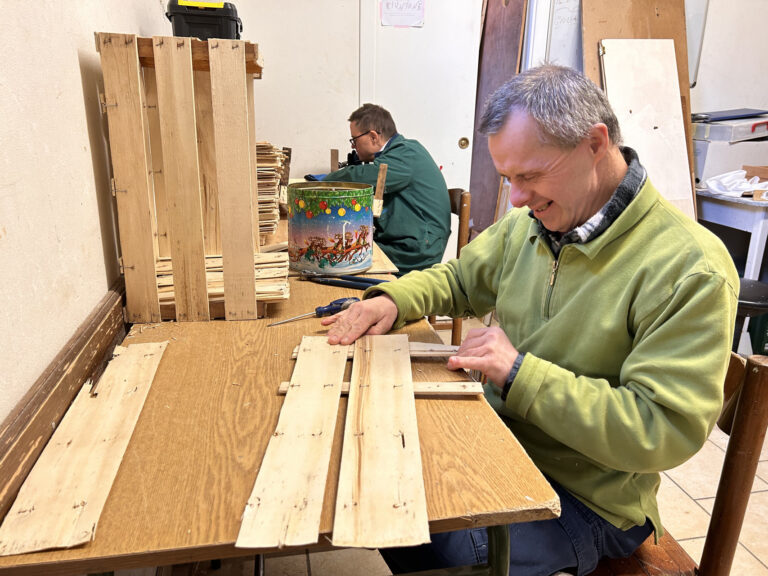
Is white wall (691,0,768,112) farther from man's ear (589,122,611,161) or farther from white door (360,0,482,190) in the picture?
man's ear (589,122,611,161)

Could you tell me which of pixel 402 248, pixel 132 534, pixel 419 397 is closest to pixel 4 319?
pixel 132 534

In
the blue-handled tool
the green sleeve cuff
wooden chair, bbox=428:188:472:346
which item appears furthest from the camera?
wooden chair, bbox=428:188:472:346

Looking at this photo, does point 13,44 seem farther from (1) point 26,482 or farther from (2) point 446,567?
(2) point 446,567

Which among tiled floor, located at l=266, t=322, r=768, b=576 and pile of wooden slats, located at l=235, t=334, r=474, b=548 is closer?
pile of wooden slats, located at l=235, t=334, r=474, b=548

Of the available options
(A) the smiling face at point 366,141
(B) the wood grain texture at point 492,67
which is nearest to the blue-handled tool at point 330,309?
(A) the smiling face at point 366,141

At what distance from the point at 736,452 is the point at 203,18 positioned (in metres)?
1.82

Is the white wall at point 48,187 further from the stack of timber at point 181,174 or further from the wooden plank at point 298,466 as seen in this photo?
the wooden plank at point 298,466

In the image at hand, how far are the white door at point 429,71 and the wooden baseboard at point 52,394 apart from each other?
270 cm

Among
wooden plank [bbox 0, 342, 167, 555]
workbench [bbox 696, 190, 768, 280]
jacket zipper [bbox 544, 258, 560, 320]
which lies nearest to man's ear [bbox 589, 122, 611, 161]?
jacket zipper [bbox 544, 258, 560, 320]

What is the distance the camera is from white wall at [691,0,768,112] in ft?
12.2

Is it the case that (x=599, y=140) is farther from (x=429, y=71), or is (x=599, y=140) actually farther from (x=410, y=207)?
(x=429, y=71)

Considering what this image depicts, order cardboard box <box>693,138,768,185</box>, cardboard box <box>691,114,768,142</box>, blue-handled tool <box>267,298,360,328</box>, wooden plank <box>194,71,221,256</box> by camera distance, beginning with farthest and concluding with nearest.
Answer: cardboard box <box>693,138,768,185</box> < cardboard box <box>691,114,768,142</box> < wooden plank <box>194,71,221,256</box> < blue-handled tool <box>267,298,360,328</box>

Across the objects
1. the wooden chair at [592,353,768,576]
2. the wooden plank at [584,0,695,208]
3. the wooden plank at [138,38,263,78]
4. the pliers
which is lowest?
the wooden chair at [592,353,768,576]

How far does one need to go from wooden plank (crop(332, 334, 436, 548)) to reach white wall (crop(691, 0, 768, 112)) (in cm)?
399
